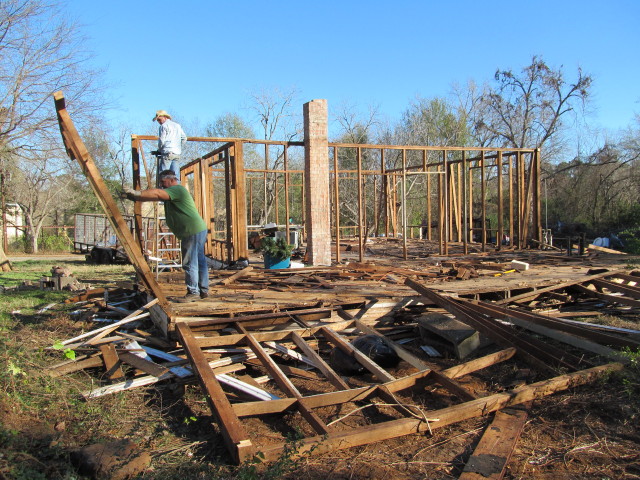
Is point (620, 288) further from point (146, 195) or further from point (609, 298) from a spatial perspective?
point (146, 195)

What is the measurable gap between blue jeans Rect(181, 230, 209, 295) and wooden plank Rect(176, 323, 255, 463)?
163cm

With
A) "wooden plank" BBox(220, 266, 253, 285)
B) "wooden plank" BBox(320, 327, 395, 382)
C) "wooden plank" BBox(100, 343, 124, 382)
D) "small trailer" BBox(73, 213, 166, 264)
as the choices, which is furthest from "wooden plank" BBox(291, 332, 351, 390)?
"small trailer" BBox(73, 213, 166, 264)

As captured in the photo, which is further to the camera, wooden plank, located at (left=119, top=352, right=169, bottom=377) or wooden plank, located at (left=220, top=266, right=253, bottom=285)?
wooden plank, located at (left=220, top=266, right=253, bottom=285)

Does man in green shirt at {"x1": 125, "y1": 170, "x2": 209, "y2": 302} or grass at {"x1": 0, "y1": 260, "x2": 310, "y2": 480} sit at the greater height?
man in green shirt at {"x1": 125, "y1": 170, "x2": 209, "y2": 302}

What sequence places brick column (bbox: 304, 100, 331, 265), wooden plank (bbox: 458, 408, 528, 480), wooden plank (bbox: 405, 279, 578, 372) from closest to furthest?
wooden plank (bbox: 458, 408, 528, 480) → wooden plank (bbox: 405, 279, 578, 372) → brick column (bbox: 304, 100, 331, 265)

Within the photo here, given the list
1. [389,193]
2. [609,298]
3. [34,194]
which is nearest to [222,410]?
[609,298]

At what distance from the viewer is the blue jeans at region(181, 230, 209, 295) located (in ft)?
19.9

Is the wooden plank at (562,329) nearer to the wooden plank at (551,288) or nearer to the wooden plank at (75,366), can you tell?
the wooden plank at (551,288)

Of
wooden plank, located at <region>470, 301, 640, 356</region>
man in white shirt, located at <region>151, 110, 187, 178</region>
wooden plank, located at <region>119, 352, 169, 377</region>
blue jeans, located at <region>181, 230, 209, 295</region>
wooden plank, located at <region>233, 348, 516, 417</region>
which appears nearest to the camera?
wooden plank, located at <region>233, 348, 516, 417</region>

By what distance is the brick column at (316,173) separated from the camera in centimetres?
1016

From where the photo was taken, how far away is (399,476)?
2.90 meters

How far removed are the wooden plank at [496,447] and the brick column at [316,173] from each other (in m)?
6.88

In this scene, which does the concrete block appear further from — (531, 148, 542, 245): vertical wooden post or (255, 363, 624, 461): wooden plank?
(531, 148, 542, 245): vertical wooden post

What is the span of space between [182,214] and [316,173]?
4.69m
